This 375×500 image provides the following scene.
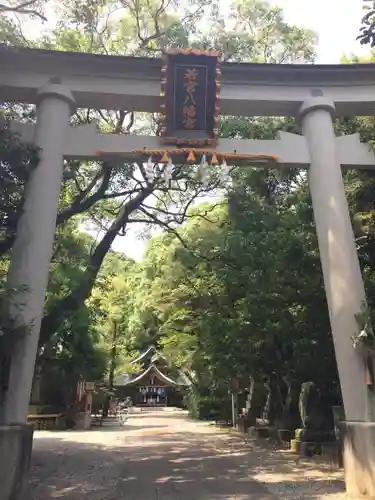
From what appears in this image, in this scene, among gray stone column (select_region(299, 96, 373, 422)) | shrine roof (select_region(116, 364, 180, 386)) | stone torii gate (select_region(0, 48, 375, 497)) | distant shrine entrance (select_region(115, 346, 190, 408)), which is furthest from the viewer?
shrine roof (select_region(116, 364, 180, 386))

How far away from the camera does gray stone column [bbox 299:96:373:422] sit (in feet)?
24.6

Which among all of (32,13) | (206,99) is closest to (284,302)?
(206,99)

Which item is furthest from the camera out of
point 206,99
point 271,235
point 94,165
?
point 94,165

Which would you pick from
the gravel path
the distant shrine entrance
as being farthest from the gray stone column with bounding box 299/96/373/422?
the distant shrine entrance

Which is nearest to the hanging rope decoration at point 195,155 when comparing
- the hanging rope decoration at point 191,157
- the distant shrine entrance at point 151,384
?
the hanging rope decoration at point 191,157

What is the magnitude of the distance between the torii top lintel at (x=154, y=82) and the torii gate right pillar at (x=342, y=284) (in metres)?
0.44

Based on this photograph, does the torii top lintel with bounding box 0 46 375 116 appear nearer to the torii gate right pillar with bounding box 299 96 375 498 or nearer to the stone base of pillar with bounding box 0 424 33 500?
the torii gate right pillar with bounding box 299 96 375 498

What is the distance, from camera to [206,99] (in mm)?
8820

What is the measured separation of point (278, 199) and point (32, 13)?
25.4ft

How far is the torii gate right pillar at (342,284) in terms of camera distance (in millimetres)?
7105

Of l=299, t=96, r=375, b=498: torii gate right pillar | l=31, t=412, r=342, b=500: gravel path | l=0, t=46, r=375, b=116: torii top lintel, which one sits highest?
l=0, t=46, r=375, b=116: torii top lintel

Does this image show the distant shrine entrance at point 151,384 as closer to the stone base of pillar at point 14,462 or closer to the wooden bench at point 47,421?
the wooden bench at point 47,421

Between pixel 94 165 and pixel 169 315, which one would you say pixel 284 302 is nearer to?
pixel 94 165

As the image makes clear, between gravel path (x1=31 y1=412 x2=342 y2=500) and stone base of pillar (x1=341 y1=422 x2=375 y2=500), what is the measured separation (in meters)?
0.63
